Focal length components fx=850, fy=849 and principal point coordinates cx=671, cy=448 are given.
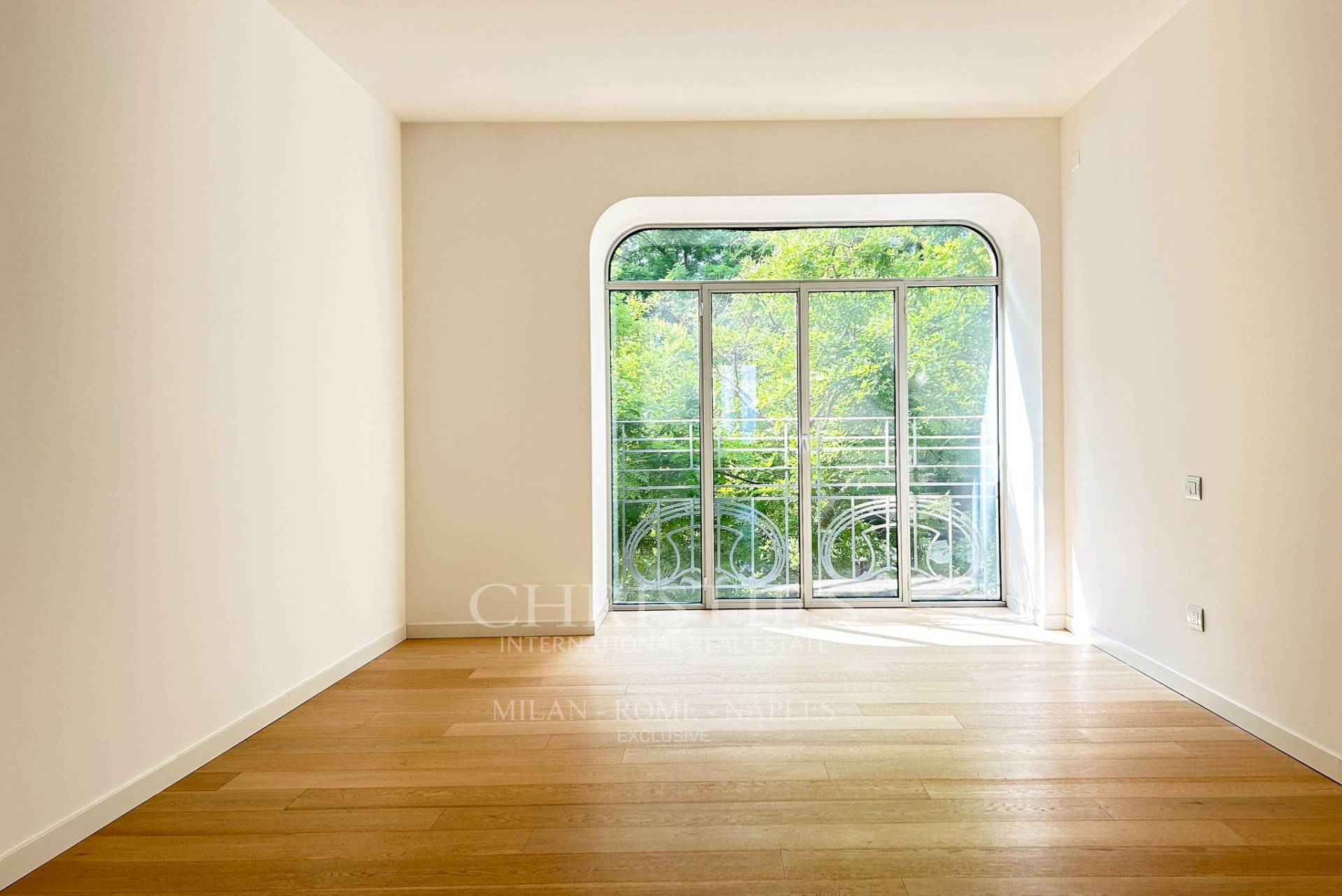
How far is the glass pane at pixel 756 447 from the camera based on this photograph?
549 centimetres

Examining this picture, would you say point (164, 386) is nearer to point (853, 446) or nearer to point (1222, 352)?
point (1222, 352)

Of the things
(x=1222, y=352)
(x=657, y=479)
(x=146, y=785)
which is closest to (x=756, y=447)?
(x=657, y=479)

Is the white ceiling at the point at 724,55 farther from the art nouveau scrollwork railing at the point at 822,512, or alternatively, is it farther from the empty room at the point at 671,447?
the art nouveau scrollwork railing at the point at 822,512

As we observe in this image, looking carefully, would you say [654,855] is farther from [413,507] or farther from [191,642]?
[413,507]

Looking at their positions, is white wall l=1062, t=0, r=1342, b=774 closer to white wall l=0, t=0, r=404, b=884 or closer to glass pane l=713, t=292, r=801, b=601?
glass pane l=713, t=292, r=801, b=601

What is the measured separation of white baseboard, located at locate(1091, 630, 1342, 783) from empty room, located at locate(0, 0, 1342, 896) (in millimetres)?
21

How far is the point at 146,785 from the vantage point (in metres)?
2.61

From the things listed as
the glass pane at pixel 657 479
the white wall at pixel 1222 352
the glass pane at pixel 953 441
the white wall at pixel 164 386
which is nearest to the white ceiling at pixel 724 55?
the white wall at pixel 1222 352

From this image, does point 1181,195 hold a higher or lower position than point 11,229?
higher

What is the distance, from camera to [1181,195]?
3518 millimetres

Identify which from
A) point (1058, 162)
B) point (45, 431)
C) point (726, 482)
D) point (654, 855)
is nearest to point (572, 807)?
point (654, 855)

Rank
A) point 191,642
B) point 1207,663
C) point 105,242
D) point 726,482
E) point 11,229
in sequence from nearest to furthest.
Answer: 1. point 11,229
2. point 105,242
3. point 191,642
4. point 1207,663
5. point 726,482

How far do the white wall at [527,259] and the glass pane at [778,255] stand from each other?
69 centimetres

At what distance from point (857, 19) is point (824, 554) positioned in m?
3.16
